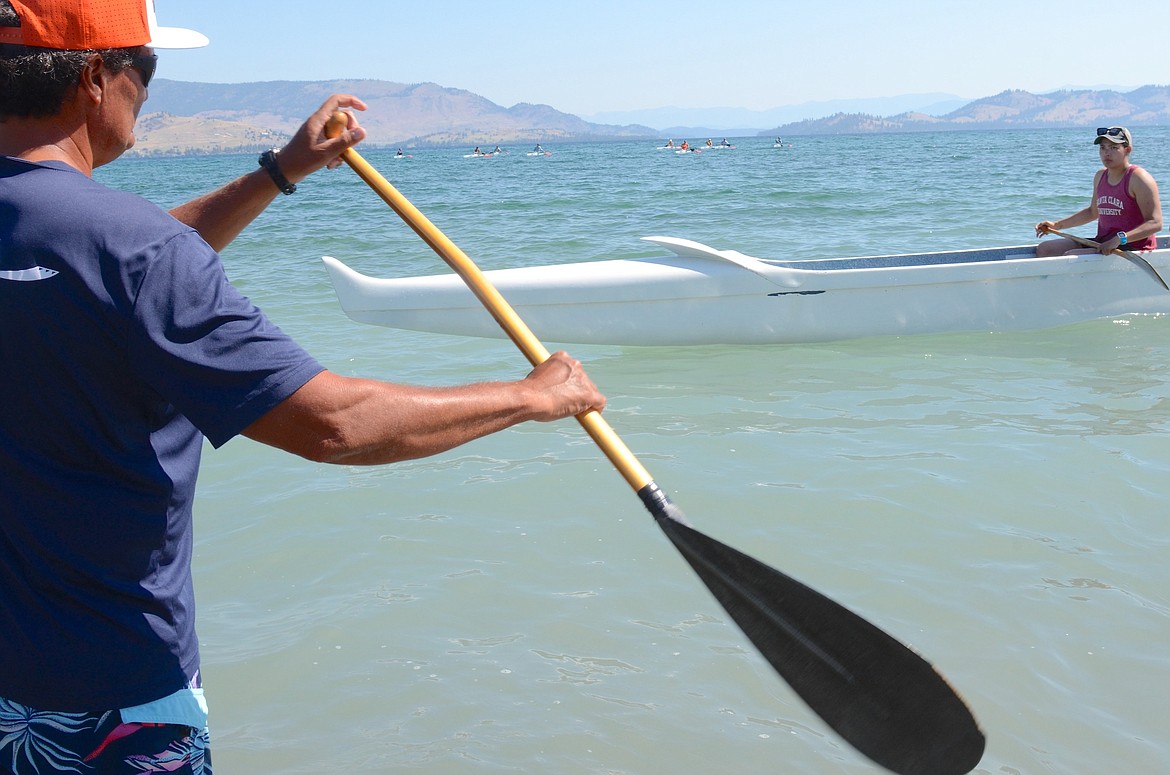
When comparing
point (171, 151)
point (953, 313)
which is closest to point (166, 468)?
point (953, 313)

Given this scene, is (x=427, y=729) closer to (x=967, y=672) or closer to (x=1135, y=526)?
(x=967, y=672)

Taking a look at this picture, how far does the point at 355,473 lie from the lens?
5273 mm

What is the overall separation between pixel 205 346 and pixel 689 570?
2.96 meters

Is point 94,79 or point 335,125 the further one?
point 335,125

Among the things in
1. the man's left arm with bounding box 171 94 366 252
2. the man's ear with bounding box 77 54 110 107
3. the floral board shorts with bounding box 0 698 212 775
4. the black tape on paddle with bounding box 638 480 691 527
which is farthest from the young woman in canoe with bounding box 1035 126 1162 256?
the floral board shorts with bounding box 0 698 212 775

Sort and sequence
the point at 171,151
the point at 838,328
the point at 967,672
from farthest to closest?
the point at 171,151 < the point at 838,328 < the point at 967,672

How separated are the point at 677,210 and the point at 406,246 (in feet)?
26.7

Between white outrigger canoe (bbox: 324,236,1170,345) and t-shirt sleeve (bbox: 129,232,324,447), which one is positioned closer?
t-shirt sleeve (bbox: 129,232,324,447)

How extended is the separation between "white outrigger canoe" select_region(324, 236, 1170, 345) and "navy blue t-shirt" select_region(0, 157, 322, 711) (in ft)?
20.1

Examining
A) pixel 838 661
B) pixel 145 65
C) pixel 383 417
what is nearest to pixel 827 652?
pixel 838 661

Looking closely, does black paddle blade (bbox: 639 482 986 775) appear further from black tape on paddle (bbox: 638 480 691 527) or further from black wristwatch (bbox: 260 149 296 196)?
black wristwatch (bbox: 260 149 296 196)

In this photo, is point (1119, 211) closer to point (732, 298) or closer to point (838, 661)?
point (732, 298)

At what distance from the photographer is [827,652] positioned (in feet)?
7.61

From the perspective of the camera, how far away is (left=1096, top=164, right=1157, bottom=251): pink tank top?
8.31 m
